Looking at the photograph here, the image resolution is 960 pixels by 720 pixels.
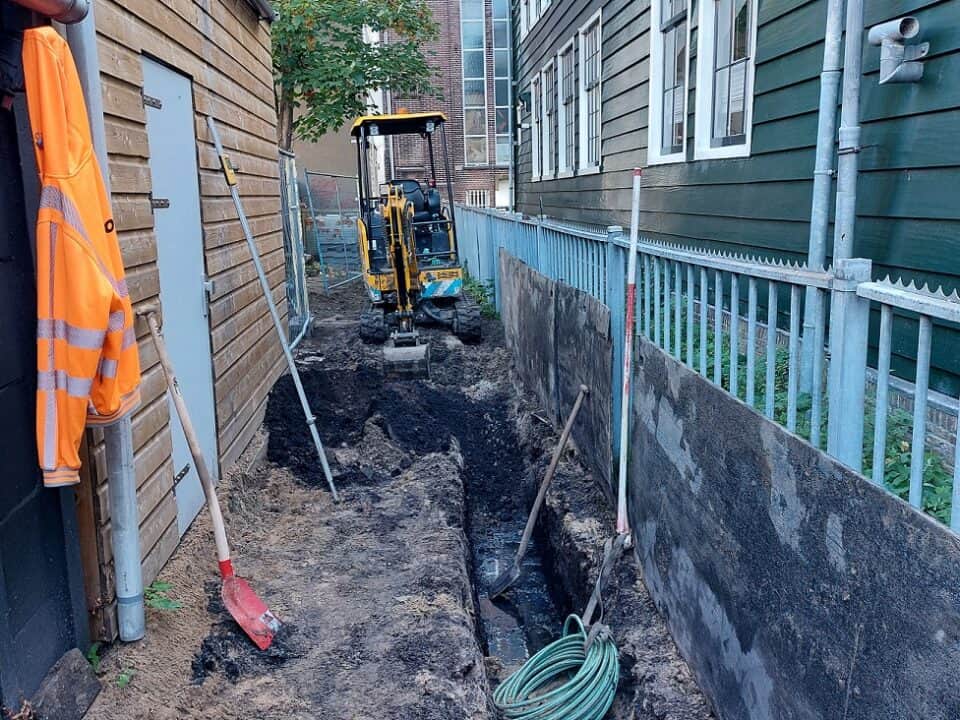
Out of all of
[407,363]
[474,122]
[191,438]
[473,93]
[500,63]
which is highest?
[500,63]

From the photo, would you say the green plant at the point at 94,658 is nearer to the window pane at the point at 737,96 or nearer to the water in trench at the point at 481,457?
the water in trench at the point at 481,457

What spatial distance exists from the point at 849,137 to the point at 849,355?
1944 millimetres

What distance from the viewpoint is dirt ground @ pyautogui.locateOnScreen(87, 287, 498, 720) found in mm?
3229

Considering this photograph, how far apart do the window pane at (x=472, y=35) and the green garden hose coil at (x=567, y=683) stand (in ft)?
87.3

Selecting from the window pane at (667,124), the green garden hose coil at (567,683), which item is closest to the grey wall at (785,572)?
the green garden hose coil at (567,683)

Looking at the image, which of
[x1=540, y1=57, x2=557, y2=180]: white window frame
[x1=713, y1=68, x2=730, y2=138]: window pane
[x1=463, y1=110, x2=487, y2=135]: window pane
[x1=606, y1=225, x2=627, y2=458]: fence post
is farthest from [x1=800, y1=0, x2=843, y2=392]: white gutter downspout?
[x1=463, y1=110, x2=487, y2=135]: window pane

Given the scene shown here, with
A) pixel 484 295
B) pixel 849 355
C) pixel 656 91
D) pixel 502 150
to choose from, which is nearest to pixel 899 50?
pixel 849 355

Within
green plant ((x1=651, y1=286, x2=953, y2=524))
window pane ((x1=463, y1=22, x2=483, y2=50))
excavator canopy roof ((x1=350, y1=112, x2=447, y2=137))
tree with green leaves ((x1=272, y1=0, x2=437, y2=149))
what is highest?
window pane ((x1=463, y1=22, x2=483, y2=50))

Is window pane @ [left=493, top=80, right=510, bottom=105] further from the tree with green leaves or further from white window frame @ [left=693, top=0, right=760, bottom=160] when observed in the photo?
white window frame @ [left=693, top=0, right=760, bottom=160]

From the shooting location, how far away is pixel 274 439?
21.1 ft

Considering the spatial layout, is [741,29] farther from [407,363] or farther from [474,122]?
[474,122]

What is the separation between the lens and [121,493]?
3289 millimetres

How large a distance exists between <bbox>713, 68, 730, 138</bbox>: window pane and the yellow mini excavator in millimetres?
4287

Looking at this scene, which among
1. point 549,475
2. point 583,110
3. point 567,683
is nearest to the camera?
point 567,683
